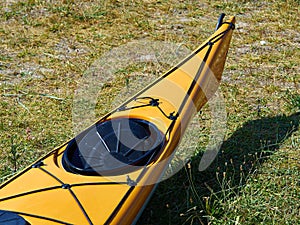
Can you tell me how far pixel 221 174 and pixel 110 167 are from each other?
991 millimetres

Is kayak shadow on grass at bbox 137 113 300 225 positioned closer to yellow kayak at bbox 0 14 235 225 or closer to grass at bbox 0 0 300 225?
grass at bbox 0 0 300 225

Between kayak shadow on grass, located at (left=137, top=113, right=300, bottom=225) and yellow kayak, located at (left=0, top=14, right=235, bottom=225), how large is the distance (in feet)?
0.83

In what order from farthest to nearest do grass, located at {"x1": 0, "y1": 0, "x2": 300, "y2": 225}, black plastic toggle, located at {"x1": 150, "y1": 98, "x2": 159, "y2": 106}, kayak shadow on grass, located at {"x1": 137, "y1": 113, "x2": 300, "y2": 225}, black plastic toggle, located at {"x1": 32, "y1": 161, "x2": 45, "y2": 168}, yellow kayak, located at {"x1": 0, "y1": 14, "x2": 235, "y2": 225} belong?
black plastic toggle, located at {"x1": 150, "y1": 98, "x2": 159, "y2": 106} < grass, located at {"x1": 0, "y1": 0, "x2": 300, "y2": 225} < kayak shadow on grass, located at {"x1": 137, "y1": 113, "x2": 300, "y2": 225} < black plastic toggle, located at {"x1": 32, "y1": 161, "x2": 45, "y2": 168} < yellow kayak, located at {"x1": 0, "y1": 14, "x2": 235, "y2": 225}

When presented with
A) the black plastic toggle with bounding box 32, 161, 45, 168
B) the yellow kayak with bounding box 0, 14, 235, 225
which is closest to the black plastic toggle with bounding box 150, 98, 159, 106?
the yellow kayak with bounding box 0, 14, 235, 225

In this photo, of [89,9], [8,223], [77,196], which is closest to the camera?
[8,223]

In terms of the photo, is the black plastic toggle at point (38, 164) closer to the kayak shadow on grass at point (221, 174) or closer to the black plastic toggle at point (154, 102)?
the kayak shadow on grass at point (221, 174)

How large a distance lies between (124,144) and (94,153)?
20 centimetres

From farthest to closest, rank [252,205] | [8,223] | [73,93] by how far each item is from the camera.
Result: [73,93], [252,205], [8,223]

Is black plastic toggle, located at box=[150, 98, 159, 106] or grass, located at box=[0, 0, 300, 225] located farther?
black plastic toggle, located at box=[150, 98, 159, 106]

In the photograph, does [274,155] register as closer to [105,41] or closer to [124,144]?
[124,144]

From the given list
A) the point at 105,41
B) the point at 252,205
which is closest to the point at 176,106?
the point at 252,205

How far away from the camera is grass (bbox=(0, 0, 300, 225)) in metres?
3.66

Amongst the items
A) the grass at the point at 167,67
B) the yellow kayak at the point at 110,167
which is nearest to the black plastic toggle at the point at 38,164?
the yellow kayak at the point at 110,167

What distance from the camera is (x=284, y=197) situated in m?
3.66
